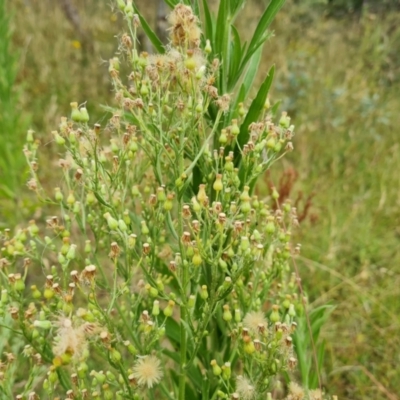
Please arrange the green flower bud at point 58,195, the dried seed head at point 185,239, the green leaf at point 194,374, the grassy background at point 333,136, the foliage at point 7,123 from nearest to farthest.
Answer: the dried seed head at point 185,239
the green flower bud at point 58,195
the green leaf at point 194,374
the grassy background at point 333,136
the foliage at point 7,123

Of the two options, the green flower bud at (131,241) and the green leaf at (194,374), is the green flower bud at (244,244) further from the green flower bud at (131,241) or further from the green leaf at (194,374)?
the green leaf at (194,374)

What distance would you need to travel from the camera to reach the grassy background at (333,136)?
8.40ft

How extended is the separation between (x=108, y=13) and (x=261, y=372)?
6054mm

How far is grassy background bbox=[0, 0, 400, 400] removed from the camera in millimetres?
2561

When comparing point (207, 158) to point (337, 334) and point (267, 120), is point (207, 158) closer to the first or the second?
point (267, 120)

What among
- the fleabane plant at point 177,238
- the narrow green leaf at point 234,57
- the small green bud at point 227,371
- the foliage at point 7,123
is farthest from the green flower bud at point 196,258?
the foliage at point 7,123

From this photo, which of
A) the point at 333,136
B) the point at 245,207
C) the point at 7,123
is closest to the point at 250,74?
the point at 245,207

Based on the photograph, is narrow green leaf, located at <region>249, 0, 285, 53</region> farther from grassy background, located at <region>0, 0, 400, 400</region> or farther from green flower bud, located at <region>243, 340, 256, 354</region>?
green flower bud, located at <region>243, 340, 256, 354</region>

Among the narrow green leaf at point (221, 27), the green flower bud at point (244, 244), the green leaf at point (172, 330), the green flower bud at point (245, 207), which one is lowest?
the green leaf at point (172, 330)

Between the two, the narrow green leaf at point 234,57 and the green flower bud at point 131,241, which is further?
the narrow green leaf at point 234,57

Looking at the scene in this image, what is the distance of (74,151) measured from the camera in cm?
100

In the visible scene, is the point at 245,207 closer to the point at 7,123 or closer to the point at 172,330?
the point at 172,330

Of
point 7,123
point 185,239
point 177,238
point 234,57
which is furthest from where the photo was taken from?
point 7,123

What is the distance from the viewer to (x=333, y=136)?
4.11 meters
